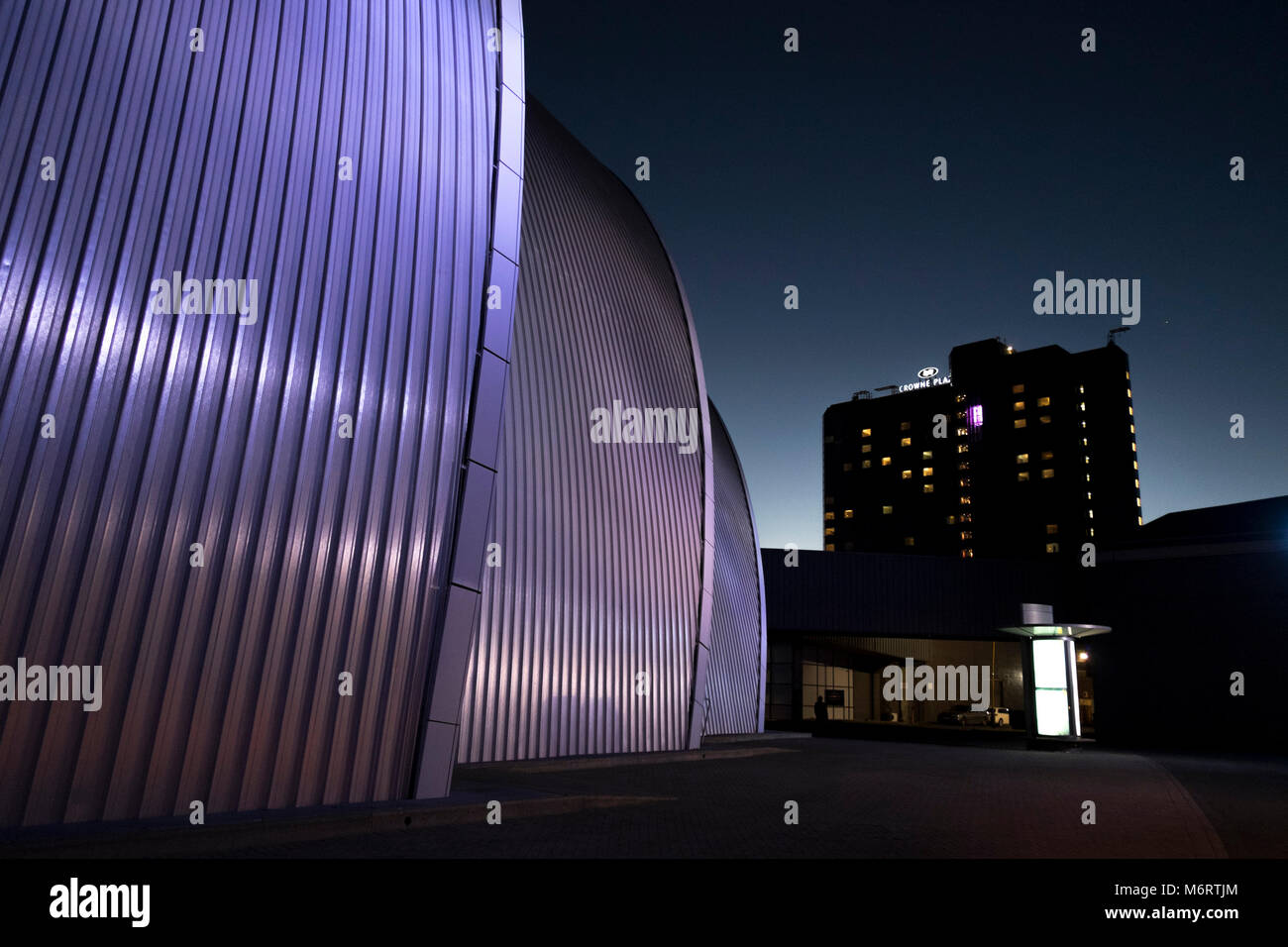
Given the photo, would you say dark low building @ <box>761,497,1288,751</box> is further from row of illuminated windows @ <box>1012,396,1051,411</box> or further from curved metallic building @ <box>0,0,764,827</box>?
row of illuminated windows @ <box>1012,396,1051,411</box>

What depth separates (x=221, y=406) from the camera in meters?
7.57

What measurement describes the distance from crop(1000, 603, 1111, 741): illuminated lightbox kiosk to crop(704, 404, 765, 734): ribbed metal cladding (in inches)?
308

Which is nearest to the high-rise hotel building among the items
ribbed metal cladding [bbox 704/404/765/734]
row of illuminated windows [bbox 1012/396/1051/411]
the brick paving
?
row of illuminated windows [bbox 1012/396/1051/411]

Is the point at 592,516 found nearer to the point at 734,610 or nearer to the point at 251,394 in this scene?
the point at 251,394

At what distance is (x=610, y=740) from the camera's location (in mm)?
14609

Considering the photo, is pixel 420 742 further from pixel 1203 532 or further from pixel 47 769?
pixel 1203 532

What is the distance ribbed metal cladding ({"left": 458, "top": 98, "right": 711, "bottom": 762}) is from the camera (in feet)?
41.8

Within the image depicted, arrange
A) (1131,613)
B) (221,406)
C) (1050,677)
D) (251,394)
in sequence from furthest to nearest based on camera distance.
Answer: (1131,613)
(1050,677)
(251,394)
(221,406)

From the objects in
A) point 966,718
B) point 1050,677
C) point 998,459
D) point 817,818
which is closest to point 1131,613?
point 1050,677

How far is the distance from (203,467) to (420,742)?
323 cm

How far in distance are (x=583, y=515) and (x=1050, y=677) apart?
18.1m

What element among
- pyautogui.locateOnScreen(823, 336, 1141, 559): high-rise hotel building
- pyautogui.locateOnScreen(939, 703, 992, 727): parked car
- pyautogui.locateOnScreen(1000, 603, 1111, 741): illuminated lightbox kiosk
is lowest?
pyautogui.locateOnScreen(939, 703, 992, 727): parked car
